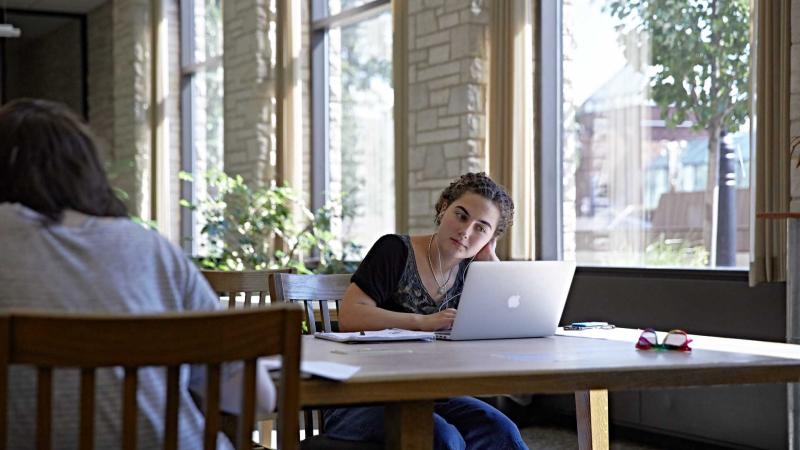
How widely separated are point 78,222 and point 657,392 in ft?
12.8

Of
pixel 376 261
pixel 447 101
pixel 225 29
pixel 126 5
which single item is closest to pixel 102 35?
pixel 126 5

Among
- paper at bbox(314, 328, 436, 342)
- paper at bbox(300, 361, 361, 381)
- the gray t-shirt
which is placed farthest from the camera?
paper at bbox(314, 328, 436, 342)

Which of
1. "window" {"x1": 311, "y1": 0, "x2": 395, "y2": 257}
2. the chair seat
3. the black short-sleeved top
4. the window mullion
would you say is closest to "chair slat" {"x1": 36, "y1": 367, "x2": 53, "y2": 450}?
the chair seat

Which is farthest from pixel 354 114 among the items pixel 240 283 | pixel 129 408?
pixel 129 408

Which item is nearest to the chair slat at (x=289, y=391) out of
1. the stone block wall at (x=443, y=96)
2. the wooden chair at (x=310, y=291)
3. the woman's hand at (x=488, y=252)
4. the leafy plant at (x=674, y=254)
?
the wooden chair at (x=310, y=291)

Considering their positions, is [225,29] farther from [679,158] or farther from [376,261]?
[376,261]

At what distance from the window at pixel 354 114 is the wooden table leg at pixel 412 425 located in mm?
5302

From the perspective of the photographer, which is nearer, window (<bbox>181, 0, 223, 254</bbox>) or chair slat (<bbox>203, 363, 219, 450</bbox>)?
chair slat (<bbox>203, 363, 219, 450</bbox>)

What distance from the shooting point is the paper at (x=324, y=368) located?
80.7 inches

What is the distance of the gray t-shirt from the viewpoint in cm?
182

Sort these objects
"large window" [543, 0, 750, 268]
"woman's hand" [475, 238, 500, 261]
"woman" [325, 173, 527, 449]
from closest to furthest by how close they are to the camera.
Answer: "woman" [325, 173, 527, 449] < "woman's hand" [475, 238, 500, 261] < "large window" [543, 0, 750, 268]

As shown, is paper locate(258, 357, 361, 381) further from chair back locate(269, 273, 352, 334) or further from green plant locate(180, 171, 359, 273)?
green plant locate(180, 171, 359, 273)

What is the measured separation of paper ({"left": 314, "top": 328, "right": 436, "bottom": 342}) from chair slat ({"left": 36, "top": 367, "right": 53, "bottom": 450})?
1.15 m

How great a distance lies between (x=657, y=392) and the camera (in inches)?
209
